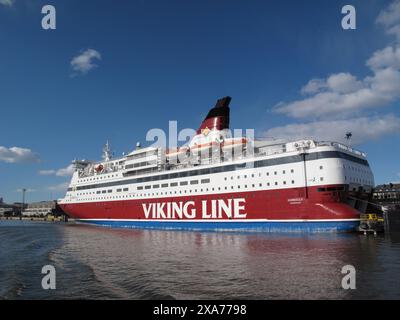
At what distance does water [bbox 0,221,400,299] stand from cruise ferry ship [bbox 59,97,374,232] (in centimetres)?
721

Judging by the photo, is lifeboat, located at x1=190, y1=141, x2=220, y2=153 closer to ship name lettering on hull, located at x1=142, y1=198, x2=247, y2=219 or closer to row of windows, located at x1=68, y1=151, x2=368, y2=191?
row of windows, located at x1=68, y1=151, x2=368, y2=191

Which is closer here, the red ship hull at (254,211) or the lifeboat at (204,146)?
the red ship hull at (254,211)

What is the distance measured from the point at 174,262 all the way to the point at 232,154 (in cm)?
2077

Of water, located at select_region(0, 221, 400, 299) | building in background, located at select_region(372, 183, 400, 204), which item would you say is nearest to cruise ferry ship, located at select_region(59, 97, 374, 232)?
water, located at select_region(0, 221, 400, 299)

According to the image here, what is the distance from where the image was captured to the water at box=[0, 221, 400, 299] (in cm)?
1077

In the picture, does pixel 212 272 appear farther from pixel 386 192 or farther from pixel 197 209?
pixel 386 192

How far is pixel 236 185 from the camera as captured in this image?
3275 cm

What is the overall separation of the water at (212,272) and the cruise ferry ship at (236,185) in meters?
7.21

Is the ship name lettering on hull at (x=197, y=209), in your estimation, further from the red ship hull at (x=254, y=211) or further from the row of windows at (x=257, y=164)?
the row of windows at (x=257, y=164)

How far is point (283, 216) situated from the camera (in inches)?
1148

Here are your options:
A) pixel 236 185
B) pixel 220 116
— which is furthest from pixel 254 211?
pixel 220 116

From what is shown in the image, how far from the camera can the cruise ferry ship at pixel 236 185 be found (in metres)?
27.9

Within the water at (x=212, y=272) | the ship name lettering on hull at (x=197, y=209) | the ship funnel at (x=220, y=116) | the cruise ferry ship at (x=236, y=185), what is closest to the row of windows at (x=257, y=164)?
the cruise ferry ship at (x=236, y=185)
